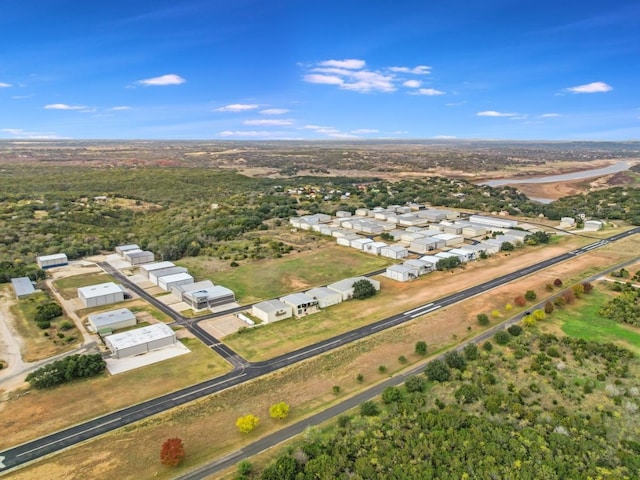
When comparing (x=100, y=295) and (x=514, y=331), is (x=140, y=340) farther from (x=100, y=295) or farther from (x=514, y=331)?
(x=514, y=331)

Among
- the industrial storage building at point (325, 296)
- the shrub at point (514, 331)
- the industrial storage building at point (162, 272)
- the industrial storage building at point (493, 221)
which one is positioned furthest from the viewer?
the industrial storage building at point (493, 221)

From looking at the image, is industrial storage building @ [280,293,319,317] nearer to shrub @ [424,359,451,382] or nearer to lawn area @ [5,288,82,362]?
shrub @ [424,359,451,382]

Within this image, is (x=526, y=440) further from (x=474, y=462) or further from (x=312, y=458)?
(x=312, y=458)

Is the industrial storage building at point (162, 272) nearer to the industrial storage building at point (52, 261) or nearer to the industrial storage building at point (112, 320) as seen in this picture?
the industrial storage building at point (112, 320)

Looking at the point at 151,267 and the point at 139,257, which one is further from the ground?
the point at 139,257

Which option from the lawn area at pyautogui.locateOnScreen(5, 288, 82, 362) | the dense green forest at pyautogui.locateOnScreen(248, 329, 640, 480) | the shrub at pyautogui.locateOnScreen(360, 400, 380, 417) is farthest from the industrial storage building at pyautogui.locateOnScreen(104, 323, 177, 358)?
the shrub at pyautogui.locateOnScreen(360, 400, 380, 417)

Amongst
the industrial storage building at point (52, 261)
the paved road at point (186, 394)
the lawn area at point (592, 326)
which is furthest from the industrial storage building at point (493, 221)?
the industrial storage building at point (52, 261)

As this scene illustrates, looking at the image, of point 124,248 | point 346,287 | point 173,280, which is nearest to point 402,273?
point 346,287
